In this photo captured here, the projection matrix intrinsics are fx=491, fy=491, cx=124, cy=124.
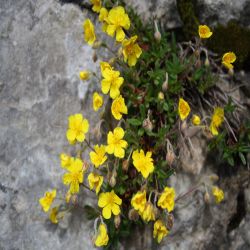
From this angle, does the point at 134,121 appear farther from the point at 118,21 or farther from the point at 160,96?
the point at 118,21

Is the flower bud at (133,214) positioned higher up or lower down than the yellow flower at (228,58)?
lower down

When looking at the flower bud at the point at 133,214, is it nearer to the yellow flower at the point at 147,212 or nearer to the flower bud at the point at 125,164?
the yellow flower at the point at 147,212

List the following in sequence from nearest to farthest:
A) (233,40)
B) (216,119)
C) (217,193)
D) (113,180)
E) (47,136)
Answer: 1. (113,180)
2. (217,193)
3. (216,119)
4. (47,136)
5. (233,40)

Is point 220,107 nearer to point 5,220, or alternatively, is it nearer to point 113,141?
point 113,141

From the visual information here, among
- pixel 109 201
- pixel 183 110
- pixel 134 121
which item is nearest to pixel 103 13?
pixel 134 121

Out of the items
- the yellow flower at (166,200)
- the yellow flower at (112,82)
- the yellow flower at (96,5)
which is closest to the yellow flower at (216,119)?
the yellow flower at (166,200)

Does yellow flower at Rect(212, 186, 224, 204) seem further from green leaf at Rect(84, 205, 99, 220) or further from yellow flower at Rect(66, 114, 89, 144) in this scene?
yellow flower at Rect(66, 114, 89, 144)

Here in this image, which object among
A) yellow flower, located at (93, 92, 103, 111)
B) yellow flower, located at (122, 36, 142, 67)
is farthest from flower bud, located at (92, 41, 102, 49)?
yellow flower, located at (93, 92, 103, 111)
